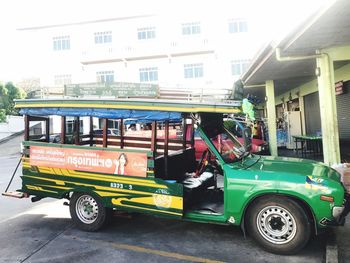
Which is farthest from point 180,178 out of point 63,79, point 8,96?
point 8,96

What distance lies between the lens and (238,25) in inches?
992

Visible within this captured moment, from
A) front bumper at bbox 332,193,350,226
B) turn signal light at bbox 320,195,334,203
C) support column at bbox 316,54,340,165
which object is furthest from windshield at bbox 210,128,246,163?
support column at bbox 316,54,340,165

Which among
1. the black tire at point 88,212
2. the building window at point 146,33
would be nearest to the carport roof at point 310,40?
the black tire at point 88,212

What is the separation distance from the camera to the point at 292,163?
4.90 meters

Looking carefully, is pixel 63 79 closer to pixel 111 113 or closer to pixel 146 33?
pixel 146 33

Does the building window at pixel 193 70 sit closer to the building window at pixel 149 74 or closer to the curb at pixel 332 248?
the building window at pixel 149 74

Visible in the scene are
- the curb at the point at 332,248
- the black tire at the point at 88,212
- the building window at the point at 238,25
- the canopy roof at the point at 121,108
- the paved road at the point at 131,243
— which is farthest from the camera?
the building window at the point at 238,25

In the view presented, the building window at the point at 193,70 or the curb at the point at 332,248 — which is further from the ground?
the building window at the point at 193,70

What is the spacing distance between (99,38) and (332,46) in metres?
23.3

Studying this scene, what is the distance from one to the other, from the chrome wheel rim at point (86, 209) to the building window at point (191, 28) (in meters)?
22.7

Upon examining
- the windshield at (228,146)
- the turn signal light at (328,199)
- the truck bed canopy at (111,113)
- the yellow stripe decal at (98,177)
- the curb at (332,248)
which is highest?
the truck bed canopy at (111,113)

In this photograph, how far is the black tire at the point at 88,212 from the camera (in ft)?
17.1

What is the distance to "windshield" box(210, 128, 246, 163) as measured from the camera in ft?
15.9

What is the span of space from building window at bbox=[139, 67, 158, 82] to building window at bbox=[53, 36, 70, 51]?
7231 millimetres
